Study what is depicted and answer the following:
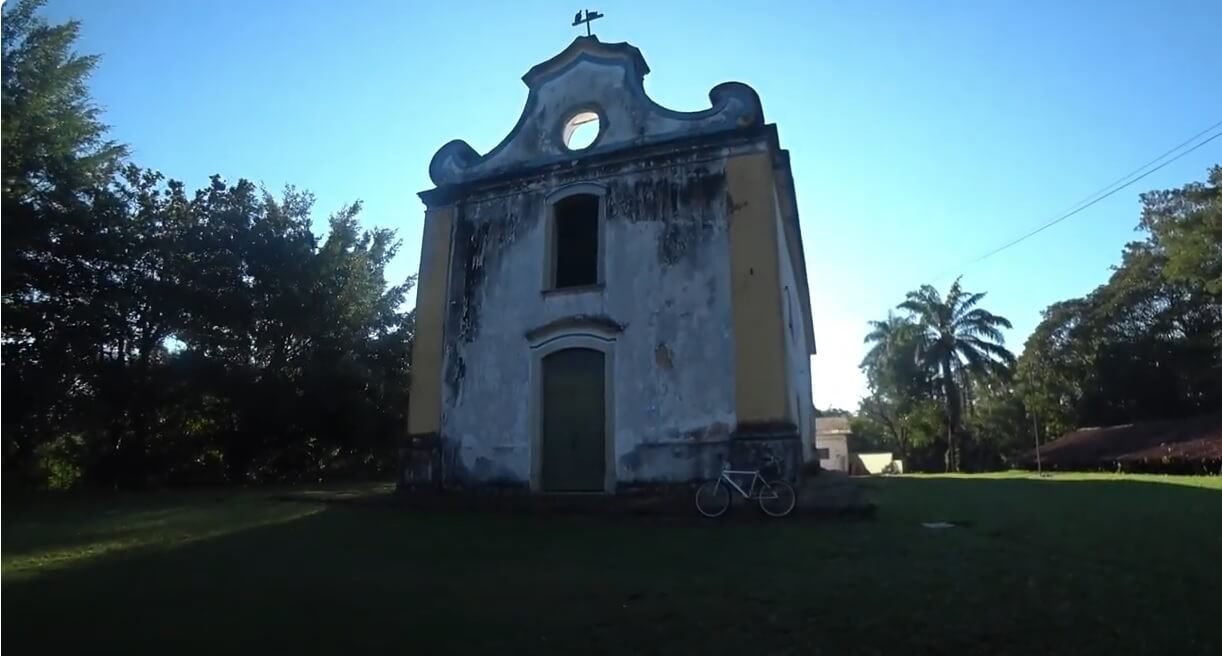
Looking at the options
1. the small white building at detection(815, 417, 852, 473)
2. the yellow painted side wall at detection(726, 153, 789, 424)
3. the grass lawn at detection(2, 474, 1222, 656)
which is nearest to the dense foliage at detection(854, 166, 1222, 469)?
the small white building at detection(815, 417, 852, 473)

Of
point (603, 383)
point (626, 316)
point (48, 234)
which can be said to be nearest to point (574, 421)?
point (603, 383)

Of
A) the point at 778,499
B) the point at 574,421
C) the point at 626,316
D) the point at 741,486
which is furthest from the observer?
the point at 574,421

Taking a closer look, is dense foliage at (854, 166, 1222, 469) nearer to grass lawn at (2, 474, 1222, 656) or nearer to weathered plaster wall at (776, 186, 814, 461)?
weathered plaster wall at (776, 186, 814, 461)

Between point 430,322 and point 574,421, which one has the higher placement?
point 430,322

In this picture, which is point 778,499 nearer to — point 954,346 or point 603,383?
point 603,383

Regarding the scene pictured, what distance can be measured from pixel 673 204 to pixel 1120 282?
3385 centimetres

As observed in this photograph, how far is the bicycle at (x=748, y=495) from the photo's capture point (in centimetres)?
828

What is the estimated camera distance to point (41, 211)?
13.3 metres

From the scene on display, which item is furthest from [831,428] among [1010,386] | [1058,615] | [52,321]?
[1058,615]

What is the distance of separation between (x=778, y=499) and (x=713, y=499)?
2.42 feet

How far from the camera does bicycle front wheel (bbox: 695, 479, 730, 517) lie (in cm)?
851

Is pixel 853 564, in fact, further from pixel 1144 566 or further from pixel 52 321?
pixel 52 321

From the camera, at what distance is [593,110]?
1219 cm

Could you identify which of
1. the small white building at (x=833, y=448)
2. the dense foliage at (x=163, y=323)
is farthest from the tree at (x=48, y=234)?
the small white building at (x=833, y=448)
